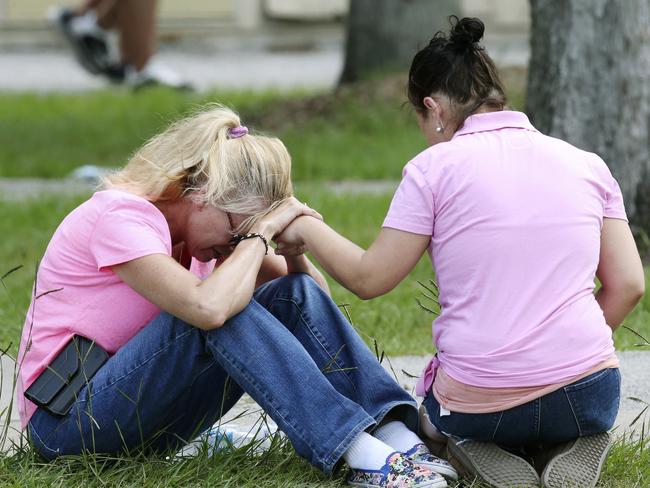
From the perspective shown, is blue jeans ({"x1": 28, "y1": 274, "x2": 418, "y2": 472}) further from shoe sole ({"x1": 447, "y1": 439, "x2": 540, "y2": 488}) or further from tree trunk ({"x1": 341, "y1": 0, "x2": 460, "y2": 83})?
tree trunk ({"x1": 341, "y1": 0, "x2": 460, "y2": 83})

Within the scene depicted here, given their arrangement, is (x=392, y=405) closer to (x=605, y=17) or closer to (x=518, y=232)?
(x=518, y=232)

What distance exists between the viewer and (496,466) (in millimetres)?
3068

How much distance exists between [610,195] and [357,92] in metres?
6.80

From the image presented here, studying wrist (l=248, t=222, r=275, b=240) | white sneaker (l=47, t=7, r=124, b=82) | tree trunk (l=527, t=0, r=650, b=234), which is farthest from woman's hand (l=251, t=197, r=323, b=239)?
white sneaker (l=47, t=7, r=124, b=82)

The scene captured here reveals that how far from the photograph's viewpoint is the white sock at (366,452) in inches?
120

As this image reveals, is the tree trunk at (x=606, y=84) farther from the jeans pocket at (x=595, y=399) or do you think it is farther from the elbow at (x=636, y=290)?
the jeans pocket at (x=595, y=399)

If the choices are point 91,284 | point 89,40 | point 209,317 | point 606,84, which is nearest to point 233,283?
point 209,317

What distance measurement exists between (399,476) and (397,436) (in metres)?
0.20

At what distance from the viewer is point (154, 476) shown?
10.2ft

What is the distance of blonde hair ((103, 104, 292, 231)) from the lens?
10.4 ft

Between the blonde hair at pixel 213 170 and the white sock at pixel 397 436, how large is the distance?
0.62 metres

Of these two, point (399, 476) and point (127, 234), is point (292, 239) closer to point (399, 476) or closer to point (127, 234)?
point (127, 234)

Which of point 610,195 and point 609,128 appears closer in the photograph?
point 610,195

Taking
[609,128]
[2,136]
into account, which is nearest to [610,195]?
[609,128]
